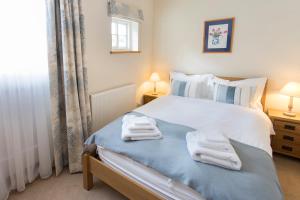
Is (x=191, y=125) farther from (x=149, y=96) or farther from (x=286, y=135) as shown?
(x=149, y=96)

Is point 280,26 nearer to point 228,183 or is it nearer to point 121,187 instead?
point 228,183

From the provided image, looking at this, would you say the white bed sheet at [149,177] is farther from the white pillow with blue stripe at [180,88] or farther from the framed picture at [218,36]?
the framed picture at [218,36]

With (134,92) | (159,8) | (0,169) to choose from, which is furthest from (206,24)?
(0,169)

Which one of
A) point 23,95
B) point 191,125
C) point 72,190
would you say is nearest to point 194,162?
point 191,125

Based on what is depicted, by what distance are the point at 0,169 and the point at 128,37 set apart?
8.04 feet

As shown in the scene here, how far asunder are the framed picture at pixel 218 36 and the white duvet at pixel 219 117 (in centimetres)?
92

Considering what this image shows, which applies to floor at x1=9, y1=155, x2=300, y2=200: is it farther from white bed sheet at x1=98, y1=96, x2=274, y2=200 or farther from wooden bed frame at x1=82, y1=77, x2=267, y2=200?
white bed sheet at x1=98, y1=96, x2=274, y2=200

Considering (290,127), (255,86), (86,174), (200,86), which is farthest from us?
(200,86)

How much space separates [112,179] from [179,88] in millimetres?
1844

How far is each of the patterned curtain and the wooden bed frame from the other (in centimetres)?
43

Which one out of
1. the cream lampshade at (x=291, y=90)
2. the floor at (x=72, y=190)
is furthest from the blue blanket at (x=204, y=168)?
the cream lampshade at (x=291, y=90)

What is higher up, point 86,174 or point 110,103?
point 110,103

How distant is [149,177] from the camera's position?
1.34 meters

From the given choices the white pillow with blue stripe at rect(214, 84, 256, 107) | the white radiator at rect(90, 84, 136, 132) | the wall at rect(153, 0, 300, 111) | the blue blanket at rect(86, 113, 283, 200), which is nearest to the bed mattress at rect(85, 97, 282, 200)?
the blue blanket at rect(86, 113, 283, 200)
